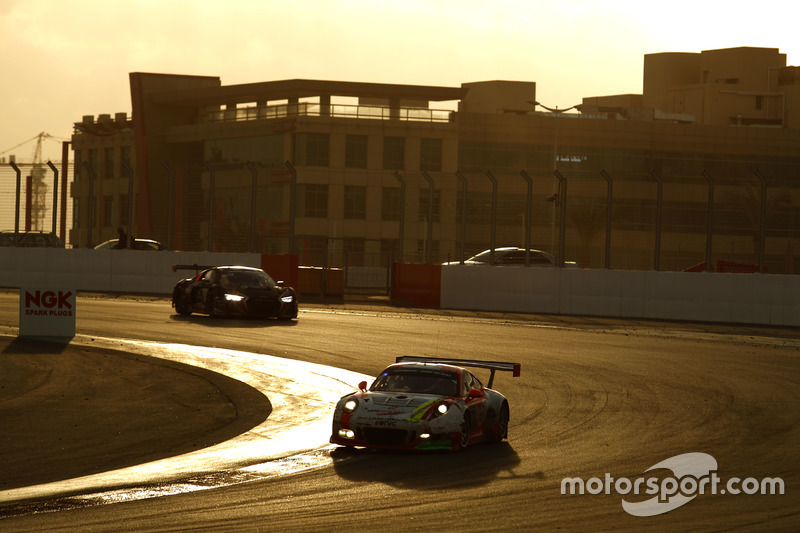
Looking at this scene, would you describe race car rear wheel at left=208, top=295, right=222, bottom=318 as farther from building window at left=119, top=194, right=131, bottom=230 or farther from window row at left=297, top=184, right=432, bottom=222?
building window at left=119, top=194, right=131, bottom=230

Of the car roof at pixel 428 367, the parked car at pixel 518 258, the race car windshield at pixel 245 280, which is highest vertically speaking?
the parked car at pixel 518 258

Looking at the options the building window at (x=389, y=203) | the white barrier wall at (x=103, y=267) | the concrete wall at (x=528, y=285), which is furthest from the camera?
the building window at (x=389, y=203)

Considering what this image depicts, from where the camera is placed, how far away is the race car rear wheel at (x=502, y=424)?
14023 millimetres

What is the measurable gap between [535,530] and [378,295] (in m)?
33.7

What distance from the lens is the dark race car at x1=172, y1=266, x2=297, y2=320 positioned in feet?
98.9

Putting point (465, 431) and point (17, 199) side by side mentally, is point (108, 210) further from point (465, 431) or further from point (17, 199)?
point (465, 431)

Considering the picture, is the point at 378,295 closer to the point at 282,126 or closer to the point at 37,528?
the point at 37,528

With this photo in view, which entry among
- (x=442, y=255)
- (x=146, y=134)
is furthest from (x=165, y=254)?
(x=146, y=134)

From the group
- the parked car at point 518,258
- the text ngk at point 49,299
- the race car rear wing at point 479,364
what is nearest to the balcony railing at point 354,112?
the parked car at point 518,258

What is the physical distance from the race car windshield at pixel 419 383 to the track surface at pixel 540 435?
0.77m

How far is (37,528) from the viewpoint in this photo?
9000 mm

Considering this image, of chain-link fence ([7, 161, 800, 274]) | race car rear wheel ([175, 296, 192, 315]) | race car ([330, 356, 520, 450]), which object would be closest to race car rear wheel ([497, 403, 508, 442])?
race car ([330, 356, 520, 450])

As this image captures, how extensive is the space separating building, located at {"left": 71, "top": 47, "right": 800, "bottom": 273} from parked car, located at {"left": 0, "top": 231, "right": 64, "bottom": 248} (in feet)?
104

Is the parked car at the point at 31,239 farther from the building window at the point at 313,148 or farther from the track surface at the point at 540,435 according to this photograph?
the building window at the point at 313,148
